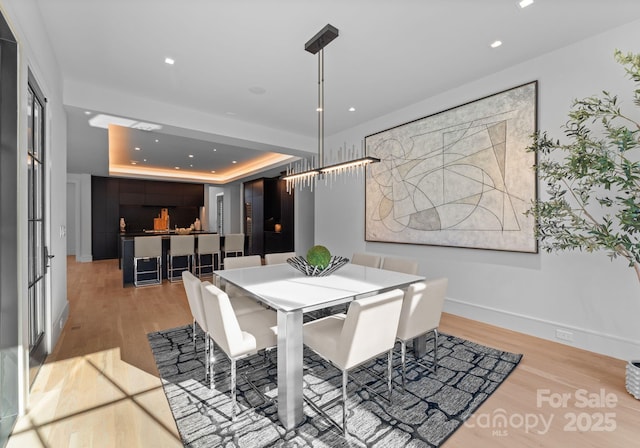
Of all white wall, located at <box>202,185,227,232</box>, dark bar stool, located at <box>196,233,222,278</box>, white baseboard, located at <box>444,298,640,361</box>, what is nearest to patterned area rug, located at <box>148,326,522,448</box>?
white baseboard, located at <box>444,298,640,361</box>

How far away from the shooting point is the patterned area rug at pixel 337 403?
5.57 feet

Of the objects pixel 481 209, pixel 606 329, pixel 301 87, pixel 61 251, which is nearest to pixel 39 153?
pixel 61 251

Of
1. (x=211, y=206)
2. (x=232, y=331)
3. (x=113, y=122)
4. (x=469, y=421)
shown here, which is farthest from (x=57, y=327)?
(x=211, y=206)

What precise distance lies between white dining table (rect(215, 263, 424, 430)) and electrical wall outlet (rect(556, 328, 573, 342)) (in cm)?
165

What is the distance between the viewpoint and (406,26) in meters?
2.53

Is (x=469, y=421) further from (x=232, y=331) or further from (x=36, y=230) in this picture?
(x=36, y=230)

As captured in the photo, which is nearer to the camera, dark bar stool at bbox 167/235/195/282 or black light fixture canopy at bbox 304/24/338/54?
black light fixture canopy at bbox 304/24/338/54

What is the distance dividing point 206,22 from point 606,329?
4.51 metres

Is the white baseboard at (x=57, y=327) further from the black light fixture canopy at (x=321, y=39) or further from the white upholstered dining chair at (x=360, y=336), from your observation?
the black light fixture canopy at (x=321, y=39)

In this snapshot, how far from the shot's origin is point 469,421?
1842mm

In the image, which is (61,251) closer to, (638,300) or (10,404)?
(10,404)

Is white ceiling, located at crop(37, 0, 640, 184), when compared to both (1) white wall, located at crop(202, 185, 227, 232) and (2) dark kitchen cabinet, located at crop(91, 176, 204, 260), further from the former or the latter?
(1) white wall, located at crop(202, 185, 227, 232)

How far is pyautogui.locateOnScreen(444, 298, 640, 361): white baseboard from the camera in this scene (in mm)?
2568

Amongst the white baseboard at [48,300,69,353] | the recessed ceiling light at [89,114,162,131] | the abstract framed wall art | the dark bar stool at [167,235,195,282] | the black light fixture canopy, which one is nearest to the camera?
the black light fixture canopy
